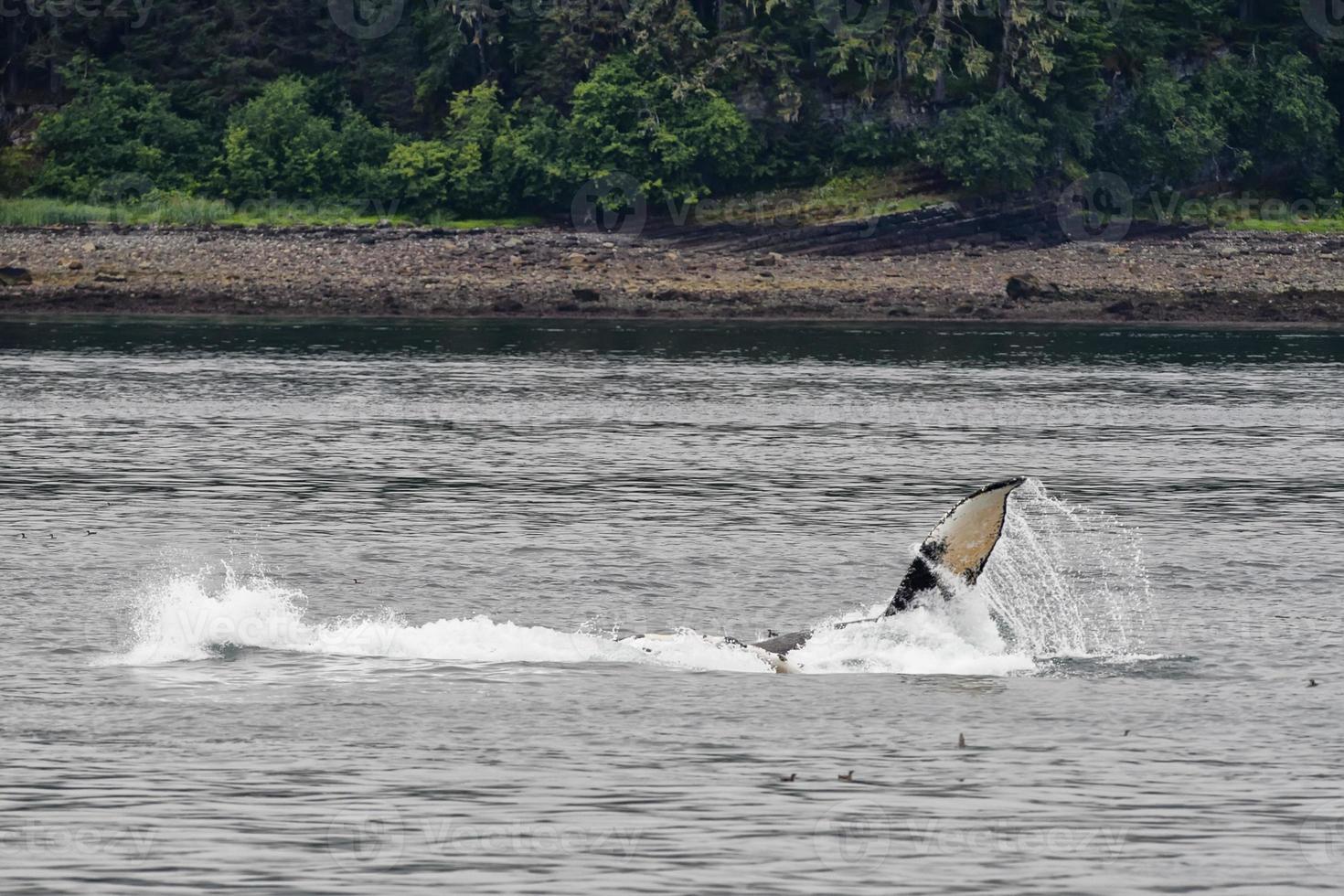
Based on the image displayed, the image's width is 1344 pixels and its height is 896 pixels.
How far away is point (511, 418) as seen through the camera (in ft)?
188

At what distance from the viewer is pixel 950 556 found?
2375 cm

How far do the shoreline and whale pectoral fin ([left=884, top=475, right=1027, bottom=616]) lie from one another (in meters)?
71.7

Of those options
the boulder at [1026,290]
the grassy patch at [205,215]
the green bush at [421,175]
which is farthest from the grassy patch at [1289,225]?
the green bush at [421,175]

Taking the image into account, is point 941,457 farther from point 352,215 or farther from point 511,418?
point 352,215

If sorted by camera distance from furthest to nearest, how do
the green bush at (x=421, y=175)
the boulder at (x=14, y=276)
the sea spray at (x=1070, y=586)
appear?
1. the green bush at (x=421, y=175)
2. the boulder at (x=14, y=276)
3. the sea spray at (x=1070, y=586)

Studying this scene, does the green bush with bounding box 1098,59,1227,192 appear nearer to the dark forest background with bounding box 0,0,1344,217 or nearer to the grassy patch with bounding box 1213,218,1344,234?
the dark forest background with bounding box 0,0,1344,217

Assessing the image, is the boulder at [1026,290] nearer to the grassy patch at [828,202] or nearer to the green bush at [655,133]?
the grassy patch at [828,202]

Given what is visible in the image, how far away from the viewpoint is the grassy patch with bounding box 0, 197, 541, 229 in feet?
325

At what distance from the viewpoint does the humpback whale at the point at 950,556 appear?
23000 millimetres

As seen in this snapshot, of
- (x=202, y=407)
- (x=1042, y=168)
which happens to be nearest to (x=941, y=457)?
(x=202, y=407)

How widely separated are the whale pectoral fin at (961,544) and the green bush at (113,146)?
85.2 m

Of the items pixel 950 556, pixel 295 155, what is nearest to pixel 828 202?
pixel 295 155

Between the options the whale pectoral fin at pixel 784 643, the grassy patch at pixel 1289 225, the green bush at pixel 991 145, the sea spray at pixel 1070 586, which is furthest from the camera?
the grassy patch at pixel 1289 225

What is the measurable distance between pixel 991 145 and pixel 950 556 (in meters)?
78.3
